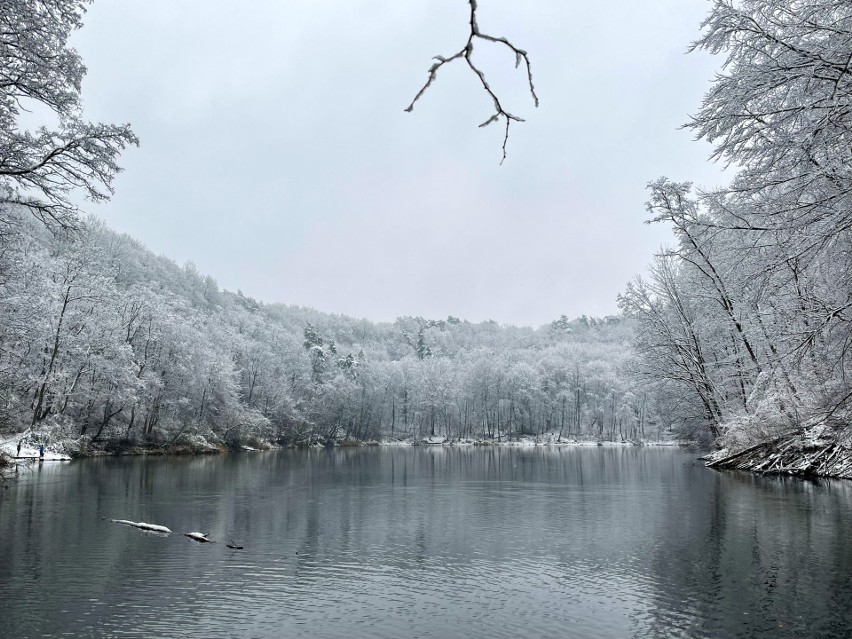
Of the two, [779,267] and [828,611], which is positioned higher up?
[779,267]

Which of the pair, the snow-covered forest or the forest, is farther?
the snow-covered forest

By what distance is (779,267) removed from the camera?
990 centimetres

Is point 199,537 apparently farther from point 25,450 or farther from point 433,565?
point 25,450

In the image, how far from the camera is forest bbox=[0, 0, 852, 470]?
9625 mm

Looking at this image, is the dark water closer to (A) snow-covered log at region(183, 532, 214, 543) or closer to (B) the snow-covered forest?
(A) snow-covered log at region(183, 532, 214, 543)

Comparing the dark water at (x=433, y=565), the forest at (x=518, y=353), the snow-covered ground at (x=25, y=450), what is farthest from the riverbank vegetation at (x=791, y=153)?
the snow-covered ground at (x=25, y=450)

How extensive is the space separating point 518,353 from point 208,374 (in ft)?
271

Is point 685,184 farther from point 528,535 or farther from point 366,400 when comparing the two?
point 366,400

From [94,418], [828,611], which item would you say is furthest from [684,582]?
[94,418]

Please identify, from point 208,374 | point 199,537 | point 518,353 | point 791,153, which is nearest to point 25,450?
point 208,374

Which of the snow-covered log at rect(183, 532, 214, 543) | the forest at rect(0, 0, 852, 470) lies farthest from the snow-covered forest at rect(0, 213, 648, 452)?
the snow-covered log at rect(183, 532, 214, 543)

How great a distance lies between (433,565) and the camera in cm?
1299

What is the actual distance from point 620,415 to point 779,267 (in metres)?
108

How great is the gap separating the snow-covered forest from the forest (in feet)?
0.93
